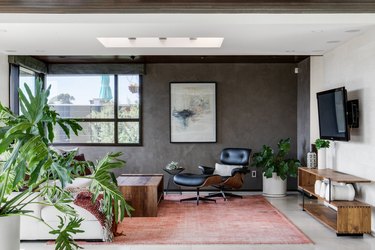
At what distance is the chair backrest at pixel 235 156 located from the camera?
8.35 metres

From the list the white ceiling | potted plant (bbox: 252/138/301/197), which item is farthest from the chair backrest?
the white ceiling

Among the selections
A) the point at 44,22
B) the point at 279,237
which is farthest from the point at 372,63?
the point at 44,22

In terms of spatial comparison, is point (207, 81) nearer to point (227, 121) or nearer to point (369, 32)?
point (227, 121)

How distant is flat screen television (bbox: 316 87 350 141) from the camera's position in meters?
5.75

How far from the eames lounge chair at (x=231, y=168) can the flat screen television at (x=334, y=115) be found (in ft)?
5.94

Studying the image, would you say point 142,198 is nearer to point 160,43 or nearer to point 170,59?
point 160,43

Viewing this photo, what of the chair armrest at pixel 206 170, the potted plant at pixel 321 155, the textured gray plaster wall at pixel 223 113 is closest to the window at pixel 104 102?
the textured gray plaster wall at pixel 223 113

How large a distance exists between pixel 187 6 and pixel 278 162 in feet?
15.2

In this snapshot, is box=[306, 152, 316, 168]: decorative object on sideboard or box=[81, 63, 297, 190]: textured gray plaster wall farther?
box=[81, 63, 297, 190]: textured gray plaster wall

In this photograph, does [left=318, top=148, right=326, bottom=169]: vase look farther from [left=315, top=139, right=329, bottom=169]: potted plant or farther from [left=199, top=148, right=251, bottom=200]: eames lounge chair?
[left=199, top=148, right=251, bottom=200]: eames lounge chair

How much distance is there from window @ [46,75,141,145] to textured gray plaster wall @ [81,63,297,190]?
19cm

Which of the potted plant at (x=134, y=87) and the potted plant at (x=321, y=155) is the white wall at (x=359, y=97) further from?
the potted plant at (x=134, y=87)

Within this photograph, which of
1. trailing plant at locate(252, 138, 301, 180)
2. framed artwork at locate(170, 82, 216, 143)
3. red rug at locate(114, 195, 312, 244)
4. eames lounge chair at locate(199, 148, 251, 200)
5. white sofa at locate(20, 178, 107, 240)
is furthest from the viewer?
framed artwork at locate(170, 82, 216, 143)

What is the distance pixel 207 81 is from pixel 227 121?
925mm
